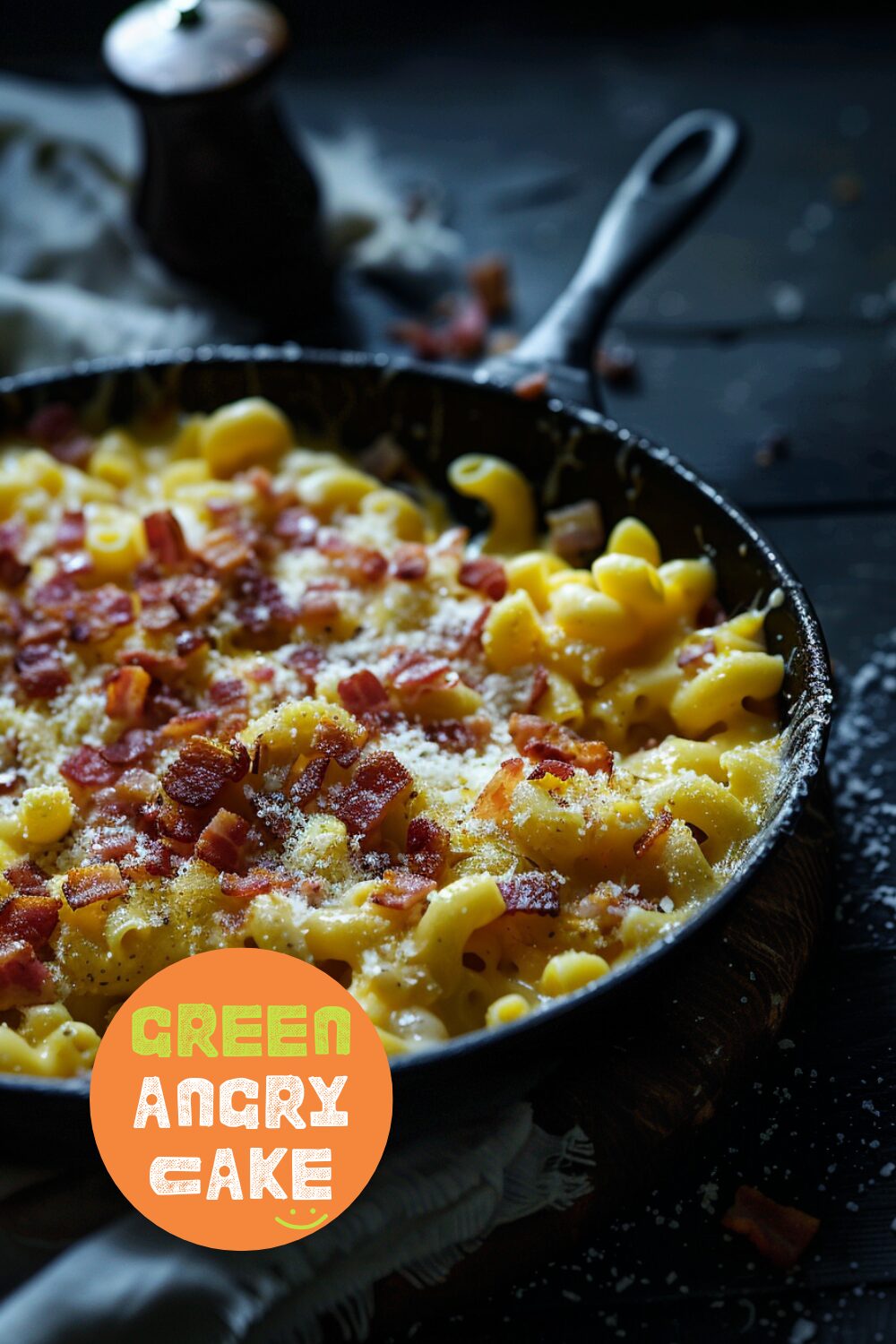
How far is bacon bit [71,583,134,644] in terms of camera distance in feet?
6.24

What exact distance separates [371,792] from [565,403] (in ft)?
2.64

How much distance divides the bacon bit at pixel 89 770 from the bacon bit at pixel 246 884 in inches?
10.1

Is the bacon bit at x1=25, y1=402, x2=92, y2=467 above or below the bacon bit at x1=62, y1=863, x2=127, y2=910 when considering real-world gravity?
above

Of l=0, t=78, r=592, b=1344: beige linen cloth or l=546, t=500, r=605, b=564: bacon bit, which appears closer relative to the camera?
l=0, t=78, r=592, b=1344: beige linen cloth

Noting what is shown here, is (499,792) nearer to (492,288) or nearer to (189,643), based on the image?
(189,643)

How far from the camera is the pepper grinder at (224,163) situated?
270cm

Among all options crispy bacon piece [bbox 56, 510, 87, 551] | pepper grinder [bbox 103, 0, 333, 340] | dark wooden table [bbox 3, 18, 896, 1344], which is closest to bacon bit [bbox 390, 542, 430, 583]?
crispy bacon piece [bbox 56, 510, 87, 551]

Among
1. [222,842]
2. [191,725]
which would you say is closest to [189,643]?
[191,725]

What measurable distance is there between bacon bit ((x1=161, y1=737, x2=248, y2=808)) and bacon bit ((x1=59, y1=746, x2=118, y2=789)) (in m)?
0.11

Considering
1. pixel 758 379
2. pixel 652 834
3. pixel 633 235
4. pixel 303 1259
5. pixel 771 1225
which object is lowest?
pixel 771 1225

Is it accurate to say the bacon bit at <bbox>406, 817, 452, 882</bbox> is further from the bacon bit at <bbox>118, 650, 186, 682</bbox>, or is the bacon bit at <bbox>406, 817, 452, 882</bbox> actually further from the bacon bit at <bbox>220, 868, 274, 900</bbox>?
the bacon bit at <bbox>118, 650, 186, 682</bbox>

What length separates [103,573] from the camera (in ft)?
6.67

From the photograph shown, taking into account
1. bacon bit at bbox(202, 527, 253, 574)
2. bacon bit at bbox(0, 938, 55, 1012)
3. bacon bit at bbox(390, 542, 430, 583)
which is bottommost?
bacon bit at bbox(0, 938, 55, 1012)

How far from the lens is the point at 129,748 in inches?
69.6
